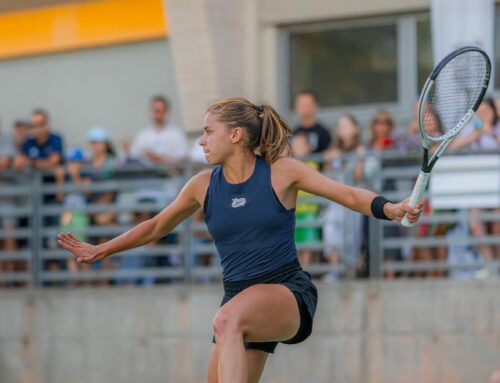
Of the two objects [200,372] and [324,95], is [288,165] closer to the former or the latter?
[200,372]

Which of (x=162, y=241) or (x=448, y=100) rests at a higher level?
(x=448, y=100)

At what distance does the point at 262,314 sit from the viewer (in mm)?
7105

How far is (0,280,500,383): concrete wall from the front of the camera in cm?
1183

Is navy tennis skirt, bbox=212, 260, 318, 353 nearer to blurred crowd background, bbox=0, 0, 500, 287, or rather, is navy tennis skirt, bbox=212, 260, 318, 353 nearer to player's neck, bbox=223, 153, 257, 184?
player's neck, bbox=223, 153, 257, 184

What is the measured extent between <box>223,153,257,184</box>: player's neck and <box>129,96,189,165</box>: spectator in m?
6.00

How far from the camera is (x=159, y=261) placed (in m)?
13.5

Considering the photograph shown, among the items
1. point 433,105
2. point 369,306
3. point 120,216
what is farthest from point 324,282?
point 433,105

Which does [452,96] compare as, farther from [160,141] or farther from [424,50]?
[424,50]

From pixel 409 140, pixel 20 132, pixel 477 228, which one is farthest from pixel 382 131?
pixel 20 132

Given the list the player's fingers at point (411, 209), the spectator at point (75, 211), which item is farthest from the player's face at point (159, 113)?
the player's fingers at point (411, 209)

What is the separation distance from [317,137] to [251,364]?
5.51 m

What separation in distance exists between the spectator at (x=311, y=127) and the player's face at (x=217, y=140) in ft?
17.4

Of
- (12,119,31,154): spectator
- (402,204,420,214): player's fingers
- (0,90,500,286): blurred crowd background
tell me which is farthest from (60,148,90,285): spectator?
(402,204,420,214): player's fingers

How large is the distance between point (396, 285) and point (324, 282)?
0.70 m
